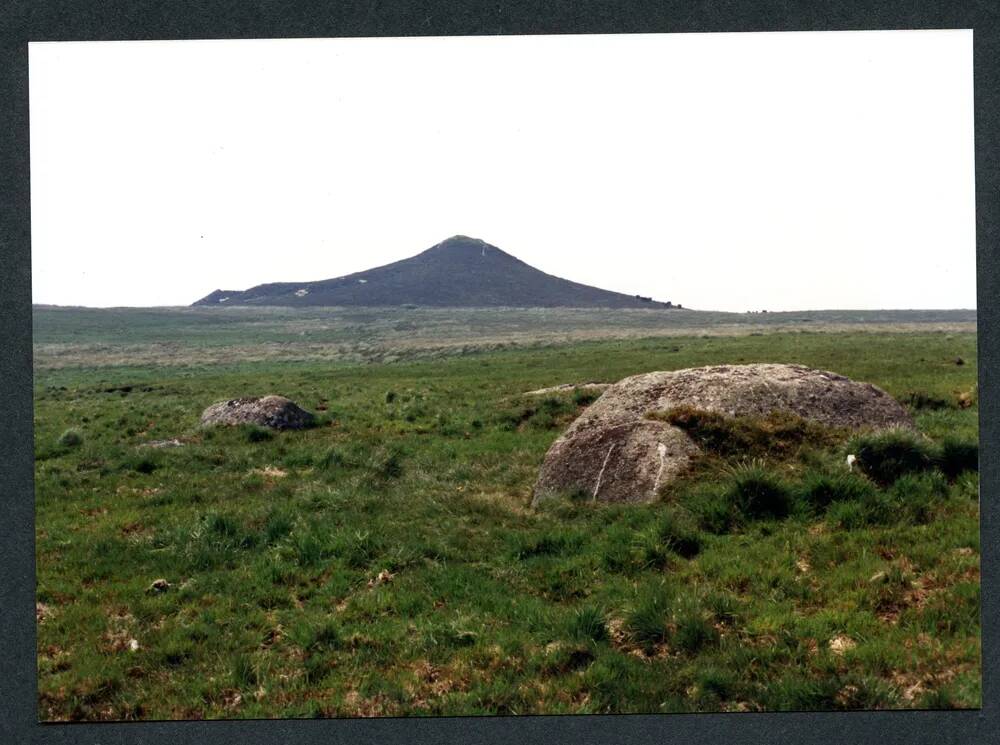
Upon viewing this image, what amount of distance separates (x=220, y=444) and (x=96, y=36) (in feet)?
30.2

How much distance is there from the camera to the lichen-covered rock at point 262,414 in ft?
51.9

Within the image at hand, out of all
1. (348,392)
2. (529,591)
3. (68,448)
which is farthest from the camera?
(348,392)

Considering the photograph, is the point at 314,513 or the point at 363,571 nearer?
the point at 363,571

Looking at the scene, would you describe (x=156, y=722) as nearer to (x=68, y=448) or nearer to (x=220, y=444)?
(x=220, y=444)

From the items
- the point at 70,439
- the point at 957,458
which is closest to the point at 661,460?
the point at 957,458

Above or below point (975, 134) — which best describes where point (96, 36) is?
above

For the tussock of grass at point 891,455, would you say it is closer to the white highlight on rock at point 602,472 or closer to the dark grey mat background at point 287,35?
the dark grey mat background at point 287,35

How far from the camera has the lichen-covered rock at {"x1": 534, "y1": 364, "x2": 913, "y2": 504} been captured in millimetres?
8336

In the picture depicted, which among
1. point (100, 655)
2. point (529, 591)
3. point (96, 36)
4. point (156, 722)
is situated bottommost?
point (156, 722)

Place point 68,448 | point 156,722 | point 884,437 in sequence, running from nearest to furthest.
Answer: point 156,722
point 884,437
point 68,448

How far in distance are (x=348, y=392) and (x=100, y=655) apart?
56.4ft

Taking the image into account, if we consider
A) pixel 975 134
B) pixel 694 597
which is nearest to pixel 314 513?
pixel 694 597

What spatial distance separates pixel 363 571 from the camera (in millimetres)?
7430

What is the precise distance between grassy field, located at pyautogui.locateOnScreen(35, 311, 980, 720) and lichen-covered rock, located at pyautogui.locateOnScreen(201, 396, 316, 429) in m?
5.39
